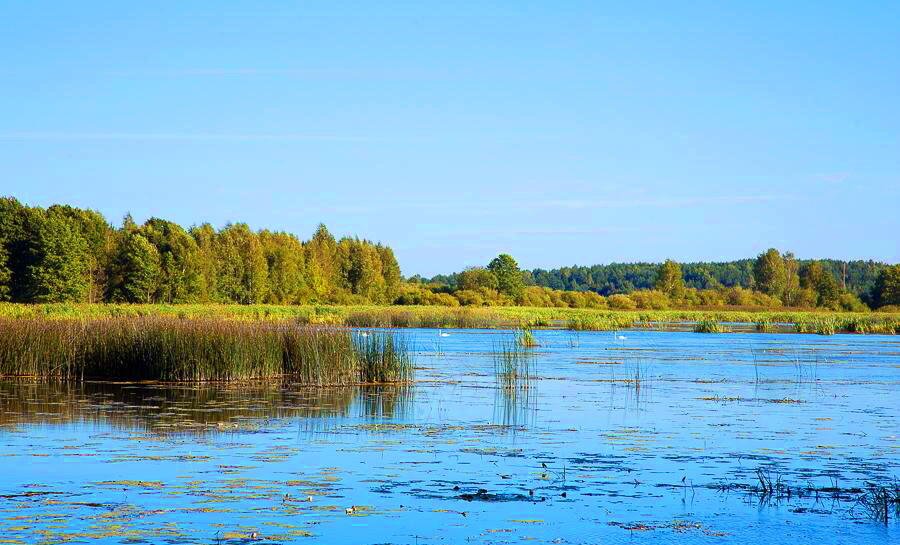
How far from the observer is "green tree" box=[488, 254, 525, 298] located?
292ft

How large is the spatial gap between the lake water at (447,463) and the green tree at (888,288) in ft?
206

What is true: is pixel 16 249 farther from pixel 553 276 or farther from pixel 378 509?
pixel 553 276

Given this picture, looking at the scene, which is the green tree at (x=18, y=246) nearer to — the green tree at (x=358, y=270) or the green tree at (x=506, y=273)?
the green tree at (x=358, y=270)

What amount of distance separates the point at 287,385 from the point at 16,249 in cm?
3805

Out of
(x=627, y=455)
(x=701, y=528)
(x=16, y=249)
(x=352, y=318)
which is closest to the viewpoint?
(x=701, y=528)

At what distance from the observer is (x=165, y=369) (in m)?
19.5

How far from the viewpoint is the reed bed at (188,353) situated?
19469 mm

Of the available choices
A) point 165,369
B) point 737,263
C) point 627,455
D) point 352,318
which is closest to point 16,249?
point 352,318

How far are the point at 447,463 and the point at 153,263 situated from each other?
48539 mm

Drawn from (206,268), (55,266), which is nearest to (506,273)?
(206,268)

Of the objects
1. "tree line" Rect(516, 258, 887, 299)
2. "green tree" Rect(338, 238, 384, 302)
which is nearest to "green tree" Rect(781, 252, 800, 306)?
"tree line" Rect(516, 258, 887, 299)

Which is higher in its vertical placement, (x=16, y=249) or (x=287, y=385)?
(x=16, y=249)

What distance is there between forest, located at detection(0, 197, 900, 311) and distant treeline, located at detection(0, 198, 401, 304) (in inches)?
2.7

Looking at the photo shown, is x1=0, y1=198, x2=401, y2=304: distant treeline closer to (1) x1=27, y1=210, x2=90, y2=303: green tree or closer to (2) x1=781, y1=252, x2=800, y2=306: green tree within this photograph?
(1) x1=27, y1=210, x2=90, y2=303: green tree
